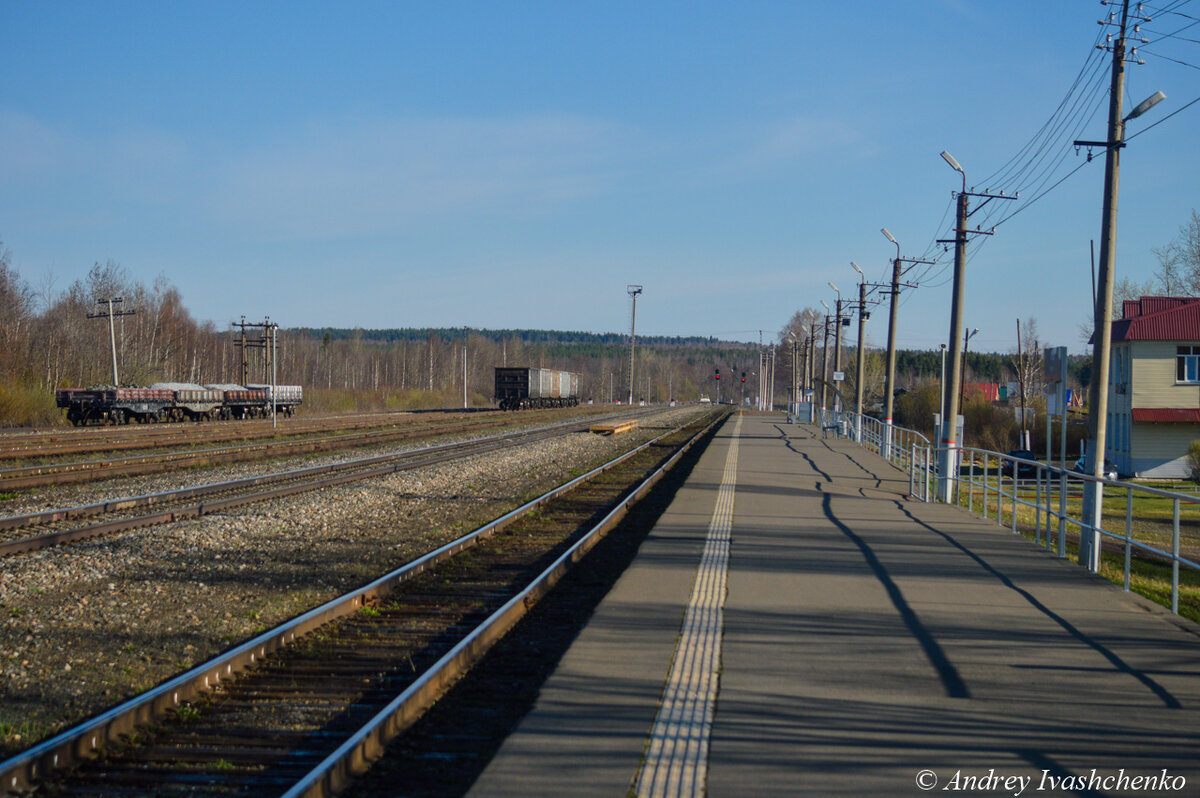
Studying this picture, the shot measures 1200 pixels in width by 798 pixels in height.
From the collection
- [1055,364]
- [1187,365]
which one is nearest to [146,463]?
[1055,364]

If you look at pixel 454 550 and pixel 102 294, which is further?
pixel 102 294

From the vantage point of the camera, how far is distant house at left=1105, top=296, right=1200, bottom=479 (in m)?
43.4

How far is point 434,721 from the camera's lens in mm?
6027

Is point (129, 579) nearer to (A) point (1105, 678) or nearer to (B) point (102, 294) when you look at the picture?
(A) point (1105, 678)

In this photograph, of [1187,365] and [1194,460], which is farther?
[1187,365]

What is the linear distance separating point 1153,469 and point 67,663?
4599 centimetres

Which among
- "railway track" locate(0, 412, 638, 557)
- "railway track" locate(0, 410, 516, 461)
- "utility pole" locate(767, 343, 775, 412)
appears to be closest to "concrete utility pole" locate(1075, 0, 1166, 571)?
"railway track" locate(0, 412, 638, 557)

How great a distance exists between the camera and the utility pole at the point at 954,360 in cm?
1877

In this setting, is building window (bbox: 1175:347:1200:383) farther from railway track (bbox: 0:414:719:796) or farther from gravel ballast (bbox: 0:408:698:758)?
railway track (bbox: 0:414:719:796)

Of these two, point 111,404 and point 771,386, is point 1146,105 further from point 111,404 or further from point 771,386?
point 771,386

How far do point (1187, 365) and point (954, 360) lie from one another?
3153cm

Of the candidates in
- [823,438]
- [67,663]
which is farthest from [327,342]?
[67,663]

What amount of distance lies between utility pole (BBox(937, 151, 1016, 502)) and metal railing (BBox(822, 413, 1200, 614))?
15cm

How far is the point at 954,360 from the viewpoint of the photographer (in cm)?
1862
